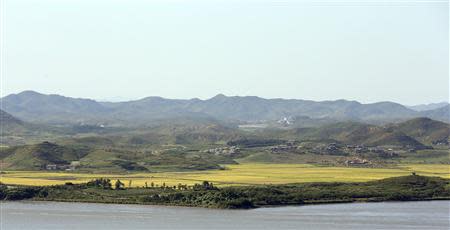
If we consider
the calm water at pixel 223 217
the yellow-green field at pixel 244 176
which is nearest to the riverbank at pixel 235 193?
the calm water at pixel 223 217

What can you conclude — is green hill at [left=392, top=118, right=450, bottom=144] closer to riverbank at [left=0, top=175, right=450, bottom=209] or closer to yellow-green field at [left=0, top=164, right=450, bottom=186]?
yellow-green field at [left=0, top=164, right=450, bottom=186]

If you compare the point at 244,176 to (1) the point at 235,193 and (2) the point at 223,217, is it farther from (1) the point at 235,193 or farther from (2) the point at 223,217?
(2) the point at 223,217

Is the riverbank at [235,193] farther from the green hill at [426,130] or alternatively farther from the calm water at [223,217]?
the green hill at [426,130]

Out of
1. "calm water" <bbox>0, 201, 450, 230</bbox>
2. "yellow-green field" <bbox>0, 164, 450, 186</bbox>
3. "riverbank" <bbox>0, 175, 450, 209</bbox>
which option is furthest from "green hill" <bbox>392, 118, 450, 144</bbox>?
"calm water" <bbox>0, 201, 450, 230</bbox>

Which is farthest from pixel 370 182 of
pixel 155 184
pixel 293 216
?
pixel 293 216

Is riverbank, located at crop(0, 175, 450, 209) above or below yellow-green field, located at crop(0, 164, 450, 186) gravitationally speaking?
below

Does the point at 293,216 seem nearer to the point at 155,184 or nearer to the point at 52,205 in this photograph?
the point at 52,205
